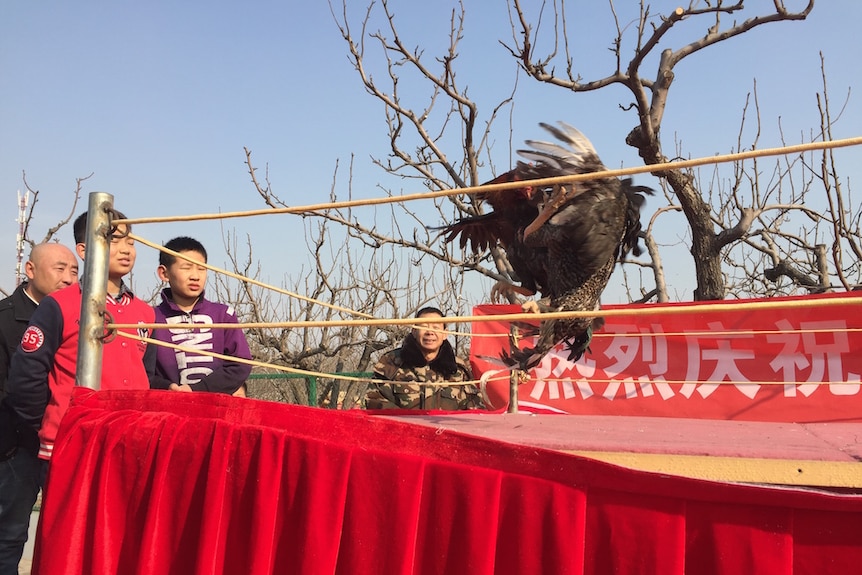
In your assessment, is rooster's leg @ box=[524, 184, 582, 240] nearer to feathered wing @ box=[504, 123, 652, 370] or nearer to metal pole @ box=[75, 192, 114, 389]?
feathered wing @ box=[504, 123, 652, 370]

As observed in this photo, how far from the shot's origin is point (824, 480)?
3.61 feet

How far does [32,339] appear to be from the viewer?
1900 millimetres

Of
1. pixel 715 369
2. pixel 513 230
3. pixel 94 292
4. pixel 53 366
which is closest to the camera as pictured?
pixel 94 292

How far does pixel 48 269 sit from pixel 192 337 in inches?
26.5

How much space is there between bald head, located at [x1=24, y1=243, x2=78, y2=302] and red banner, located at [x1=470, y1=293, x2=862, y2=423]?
7.21 ft

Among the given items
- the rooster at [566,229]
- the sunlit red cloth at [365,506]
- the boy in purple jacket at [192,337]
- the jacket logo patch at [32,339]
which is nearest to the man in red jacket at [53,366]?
the jacket logo patch at [32,339]

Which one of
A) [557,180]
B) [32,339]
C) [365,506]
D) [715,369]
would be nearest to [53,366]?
[32,339]

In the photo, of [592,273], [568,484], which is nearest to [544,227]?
[592,273]

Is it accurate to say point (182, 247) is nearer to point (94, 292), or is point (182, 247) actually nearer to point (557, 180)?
point (94, 292)

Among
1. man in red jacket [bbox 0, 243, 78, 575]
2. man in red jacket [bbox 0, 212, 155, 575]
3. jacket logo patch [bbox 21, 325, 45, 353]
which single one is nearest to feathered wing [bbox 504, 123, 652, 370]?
man in red jacket [bbox 0, 212, 155, 575]

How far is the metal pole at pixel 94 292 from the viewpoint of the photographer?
157 cm

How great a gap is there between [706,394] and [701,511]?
343cm

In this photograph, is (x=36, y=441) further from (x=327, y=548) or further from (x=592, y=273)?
(x=592, y=273)

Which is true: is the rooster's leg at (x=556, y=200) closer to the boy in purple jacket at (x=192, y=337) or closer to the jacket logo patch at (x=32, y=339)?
the boy in purple jacket at (x=192, y=337)
